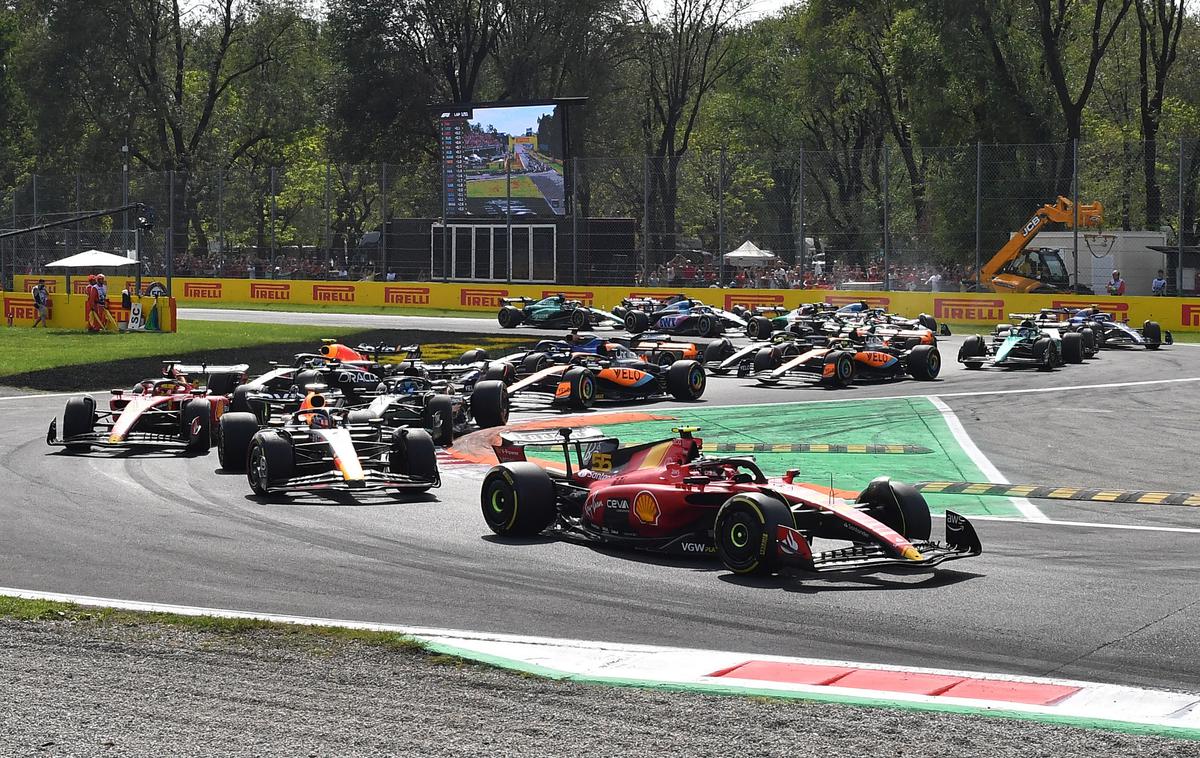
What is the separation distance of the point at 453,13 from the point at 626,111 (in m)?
10.7

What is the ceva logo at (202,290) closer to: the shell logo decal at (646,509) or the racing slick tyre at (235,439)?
the racing slick tyre at (235,439)

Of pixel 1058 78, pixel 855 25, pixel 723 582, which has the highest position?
pixel 855 25

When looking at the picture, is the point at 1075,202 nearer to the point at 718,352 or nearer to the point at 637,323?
the point at 637,323

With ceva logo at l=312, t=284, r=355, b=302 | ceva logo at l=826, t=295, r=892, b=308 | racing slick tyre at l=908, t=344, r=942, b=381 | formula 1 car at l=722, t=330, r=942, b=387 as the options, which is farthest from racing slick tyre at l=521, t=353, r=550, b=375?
ceva logo at l=312, t=284, r=355, b=302

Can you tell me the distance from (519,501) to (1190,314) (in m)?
32.4

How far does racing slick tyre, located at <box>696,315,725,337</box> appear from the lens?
37438 millimetres

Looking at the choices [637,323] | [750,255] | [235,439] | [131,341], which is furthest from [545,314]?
[235,439]

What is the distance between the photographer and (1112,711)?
22.7 feet

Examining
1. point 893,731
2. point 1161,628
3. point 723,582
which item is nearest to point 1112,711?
point 893,731

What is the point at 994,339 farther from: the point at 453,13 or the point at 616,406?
the point at 453,13

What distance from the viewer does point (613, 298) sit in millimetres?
47156

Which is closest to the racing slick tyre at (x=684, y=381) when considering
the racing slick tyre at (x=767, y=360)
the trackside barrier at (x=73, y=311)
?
the racing slick tyre at (x=767, y=360)

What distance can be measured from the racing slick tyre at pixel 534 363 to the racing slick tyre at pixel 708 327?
43.0 feet

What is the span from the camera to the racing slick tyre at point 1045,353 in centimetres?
2922
